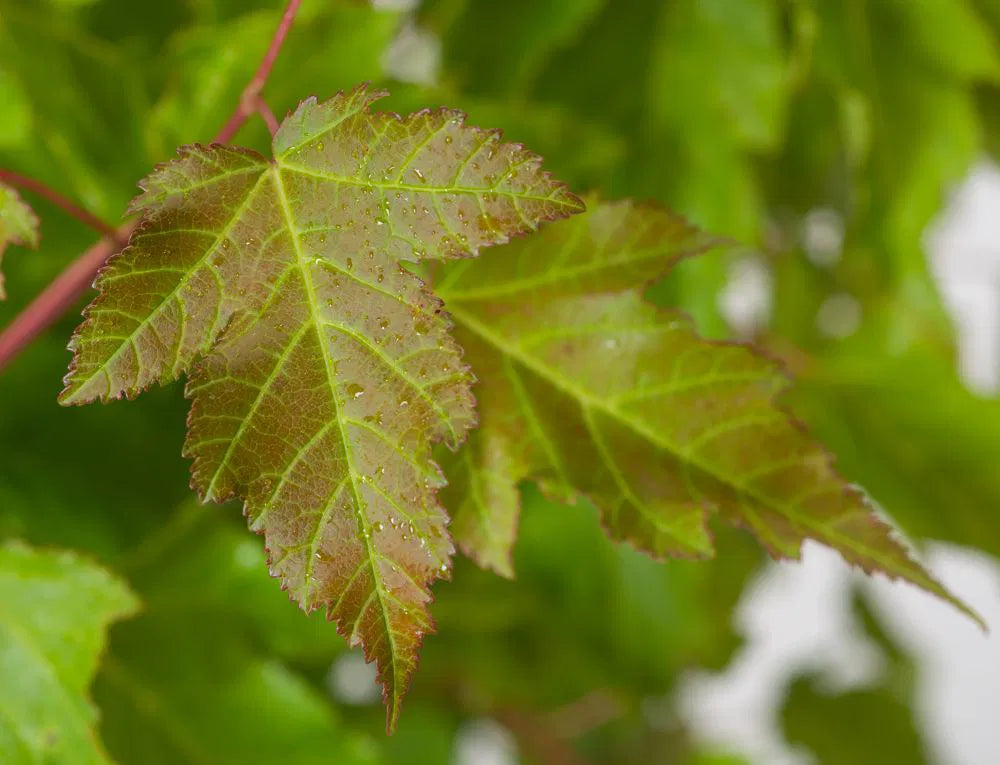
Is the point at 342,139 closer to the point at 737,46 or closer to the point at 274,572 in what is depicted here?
the point at 274,572

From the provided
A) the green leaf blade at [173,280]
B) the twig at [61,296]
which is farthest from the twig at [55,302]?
the green leaf blade at [173,280]

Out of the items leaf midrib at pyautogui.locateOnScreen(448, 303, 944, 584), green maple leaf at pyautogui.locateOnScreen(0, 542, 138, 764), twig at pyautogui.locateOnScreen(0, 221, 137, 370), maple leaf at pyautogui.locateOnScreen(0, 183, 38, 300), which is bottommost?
green maple leaf at pyautogui.locateOnScreen(0, 542, 138, 764)

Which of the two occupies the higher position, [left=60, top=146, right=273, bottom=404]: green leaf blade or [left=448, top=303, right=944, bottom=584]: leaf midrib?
[left=60, top=146, right=273, bottom=404]: green leaf blade

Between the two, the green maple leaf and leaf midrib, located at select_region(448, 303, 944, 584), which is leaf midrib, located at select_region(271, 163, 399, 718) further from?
the green maple leaf

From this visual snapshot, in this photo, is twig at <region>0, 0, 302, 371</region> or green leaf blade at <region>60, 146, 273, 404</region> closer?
green leaf blade at <region>60, 146, 273, 404</region>

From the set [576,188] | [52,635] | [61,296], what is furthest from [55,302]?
[576,188]

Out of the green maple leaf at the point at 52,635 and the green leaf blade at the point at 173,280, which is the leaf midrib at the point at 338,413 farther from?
the green maple leaf at the point at 52,635

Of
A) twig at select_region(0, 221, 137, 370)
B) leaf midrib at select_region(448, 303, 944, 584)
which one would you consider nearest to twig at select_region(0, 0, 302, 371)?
twig at select_region(0, 221, 137, 370)

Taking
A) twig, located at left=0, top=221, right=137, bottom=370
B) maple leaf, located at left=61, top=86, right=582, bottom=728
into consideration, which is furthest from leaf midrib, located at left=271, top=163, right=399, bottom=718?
twig, located at left=0, top=221, right=137, bottom=370
